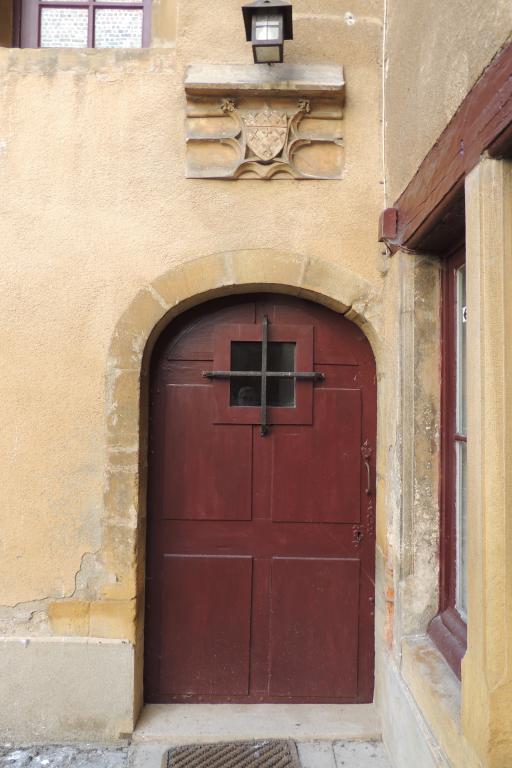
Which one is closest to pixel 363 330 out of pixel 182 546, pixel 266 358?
pixel 266 358

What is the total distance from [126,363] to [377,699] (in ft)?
6.92

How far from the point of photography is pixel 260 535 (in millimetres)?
2938

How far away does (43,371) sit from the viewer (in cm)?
280

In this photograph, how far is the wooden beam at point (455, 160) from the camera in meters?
1.51

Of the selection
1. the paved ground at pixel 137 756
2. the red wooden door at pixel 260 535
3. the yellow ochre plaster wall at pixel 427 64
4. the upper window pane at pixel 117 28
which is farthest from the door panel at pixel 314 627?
the upper window pane at pixel 117 28

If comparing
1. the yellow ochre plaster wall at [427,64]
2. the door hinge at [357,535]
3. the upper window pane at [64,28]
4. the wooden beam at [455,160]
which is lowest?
the door hinge at [357,535]

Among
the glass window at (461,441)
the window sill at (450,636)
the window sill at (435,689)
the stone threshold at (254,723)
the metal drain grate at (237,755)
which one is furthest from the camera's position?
the stone threshold at (254,723)

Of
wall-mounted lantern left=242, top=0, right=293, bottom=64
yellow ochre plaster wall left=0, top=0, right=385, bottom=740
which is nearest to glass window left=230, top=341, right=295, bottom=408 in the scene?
yellow ochre plaster wall left=0, top=0, right=385, bottom=740

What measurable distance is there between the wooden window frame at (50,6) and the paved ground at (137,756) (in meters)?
3.61

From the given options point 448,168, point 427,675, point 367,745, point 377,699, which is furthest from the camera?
point 377,699

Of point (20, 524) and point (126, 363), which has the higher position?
point (126, 363)

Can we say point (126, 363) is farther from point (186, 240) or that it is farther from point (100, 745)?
point (100, 745)

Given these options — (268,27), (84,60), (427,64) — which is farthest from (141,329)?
(427,64)

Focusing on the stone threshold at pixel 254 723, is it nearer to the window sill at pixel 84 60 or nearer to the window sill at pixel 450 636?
the window sill at pixel 450 636
